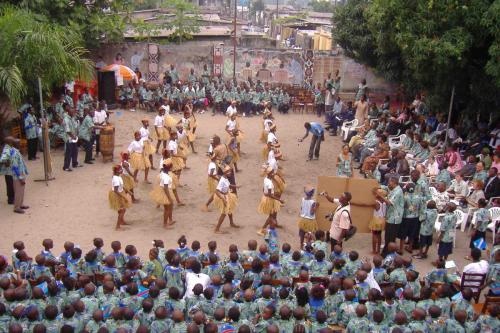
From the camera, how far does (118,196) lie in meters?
12.4

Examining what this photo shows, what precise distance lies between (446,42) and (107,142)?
31.1 feet

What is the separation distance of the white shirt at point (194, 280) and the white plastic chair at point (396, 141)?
10358mm

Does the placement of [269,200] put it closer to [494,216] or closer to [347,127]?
[494,216]

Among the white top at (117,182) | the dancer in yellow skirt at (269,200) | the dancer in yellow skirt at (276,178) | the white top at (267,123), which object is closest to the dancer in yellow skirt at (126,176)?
the white top at (117,182)

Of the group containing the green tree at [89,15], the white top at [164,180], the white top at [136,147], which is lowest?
the white top at [164,180]

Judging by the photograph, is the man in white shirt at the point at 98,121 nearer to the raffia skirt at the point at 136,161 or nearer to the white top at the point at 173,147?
the raffia skirt at the point at 136,161

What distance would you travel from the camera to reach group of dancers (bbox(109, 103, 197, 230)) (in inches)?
492

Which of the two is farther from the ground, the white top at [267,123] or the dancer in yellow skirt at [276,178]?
the white top at [267,123]

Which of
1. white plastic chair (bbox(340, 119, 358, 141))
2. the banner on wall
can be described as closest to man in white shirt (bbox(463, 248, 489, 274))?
white plastic chair (bbox(340, 119, 358, 141))

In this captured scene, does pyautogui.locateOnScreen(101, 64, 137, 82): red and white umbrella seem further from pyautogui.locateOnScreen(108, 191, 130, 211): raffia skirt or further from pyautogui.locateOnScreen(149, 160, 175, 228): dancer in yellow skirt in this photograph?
pyautogui.locateOnScreen(108, 191, 130, 211): raffia skirt

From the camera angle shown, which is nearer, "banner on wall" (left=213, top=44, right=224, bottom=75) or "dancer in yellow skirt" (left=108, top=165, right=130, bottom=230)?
"dancer in yellow skirt" (left=108, top=165, right=130, bottom=230)

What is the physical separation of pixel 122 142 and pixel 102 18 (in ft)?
20.9

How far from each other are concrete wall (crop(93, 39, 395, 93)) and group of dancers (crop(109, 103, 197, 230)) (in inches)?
295

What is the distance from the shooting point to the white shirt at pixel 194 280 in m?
8.49
